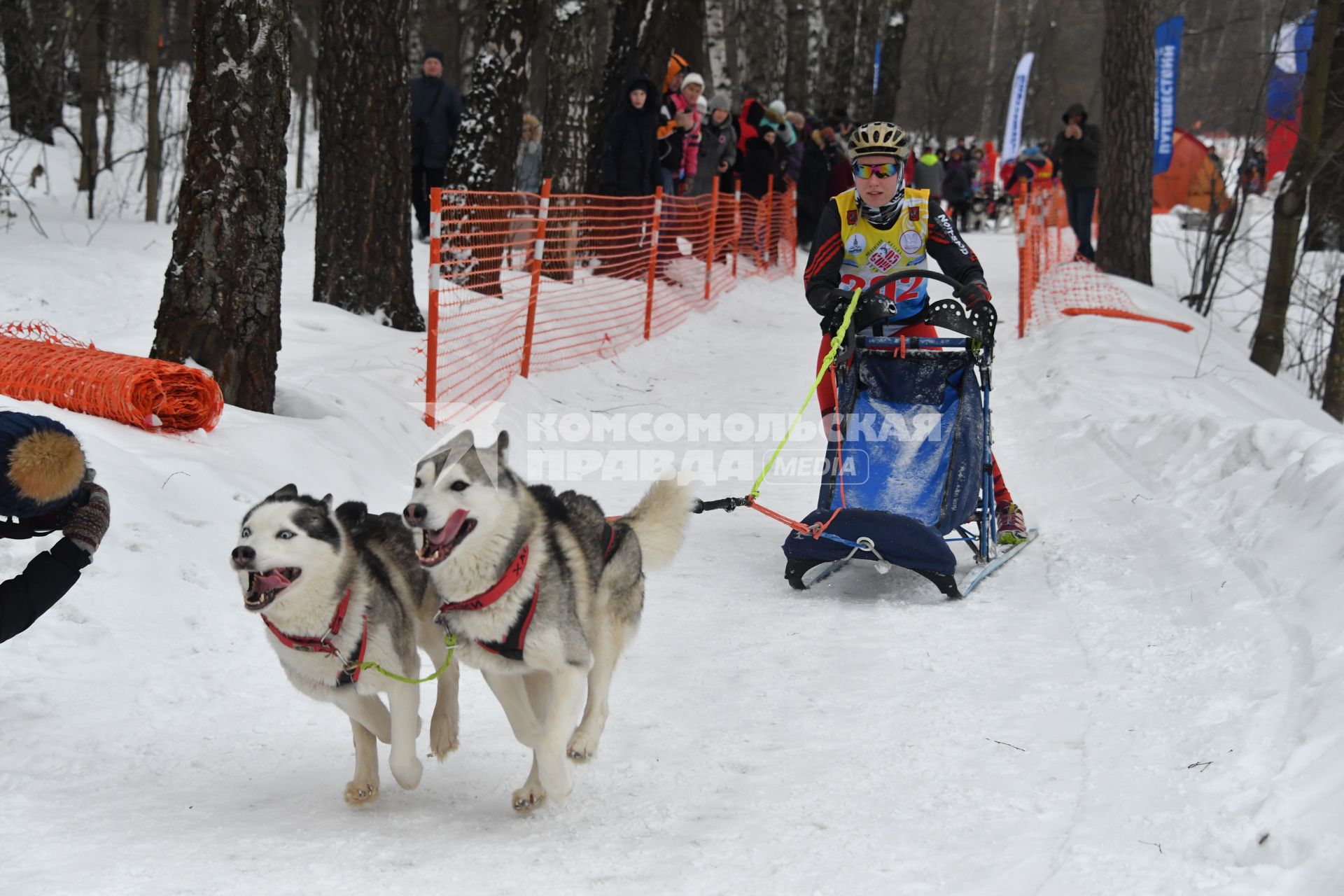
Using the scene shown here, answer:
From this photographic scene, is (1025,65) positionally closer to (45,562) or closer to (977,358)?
(977,358)

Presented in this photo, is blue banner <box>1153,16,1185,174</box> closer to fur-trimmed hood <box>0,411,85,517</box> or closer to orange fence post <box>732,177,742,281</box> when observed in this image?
orange fence post <box>732,177,742,281</box>

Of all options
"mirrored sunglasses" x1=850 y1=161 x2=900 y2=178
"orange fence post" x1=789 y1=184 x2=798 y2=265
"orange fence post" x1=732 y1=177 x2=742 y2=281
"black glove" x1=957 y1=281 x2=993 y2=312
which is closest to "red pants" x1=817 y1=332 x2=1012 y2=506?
"black glove" x1=957 y1=281 x2=993 y2=312

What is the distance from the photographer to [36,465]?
10.2 feet

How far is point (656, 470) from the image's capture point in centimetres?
761

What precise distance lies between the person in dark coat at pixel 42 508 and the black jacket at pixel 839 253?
11.2 ft

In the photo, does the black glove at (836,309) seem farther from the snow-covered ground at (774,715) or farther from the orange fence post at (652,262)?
the orange fence post at (652,262)

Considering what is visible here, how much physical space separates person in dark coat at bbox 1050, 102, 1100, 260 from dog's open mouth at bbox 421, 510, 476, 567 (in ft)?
47.0

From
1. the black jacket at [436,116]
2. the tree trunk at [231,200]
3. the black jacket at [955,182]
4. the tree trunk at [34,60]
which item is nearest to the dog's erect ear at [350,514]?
the tree trunk at [231,200]

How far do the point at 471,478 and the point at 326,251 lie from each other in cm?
597

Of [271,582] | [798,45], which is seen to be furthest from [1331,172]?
[271,582]

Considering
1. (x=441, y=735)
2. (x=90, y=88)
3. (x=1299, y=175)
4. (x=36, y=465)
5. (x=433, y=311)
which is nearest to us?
(x=36, y=465)

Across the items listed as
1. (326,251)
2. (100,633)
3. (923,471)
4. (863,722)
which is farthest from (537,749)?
(326,251)

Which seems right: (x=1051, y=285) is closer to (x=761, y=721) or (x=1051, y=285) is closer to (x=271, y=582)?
(x=761, y=721)

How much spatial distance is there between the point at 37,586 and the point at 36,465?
1.09 feet
